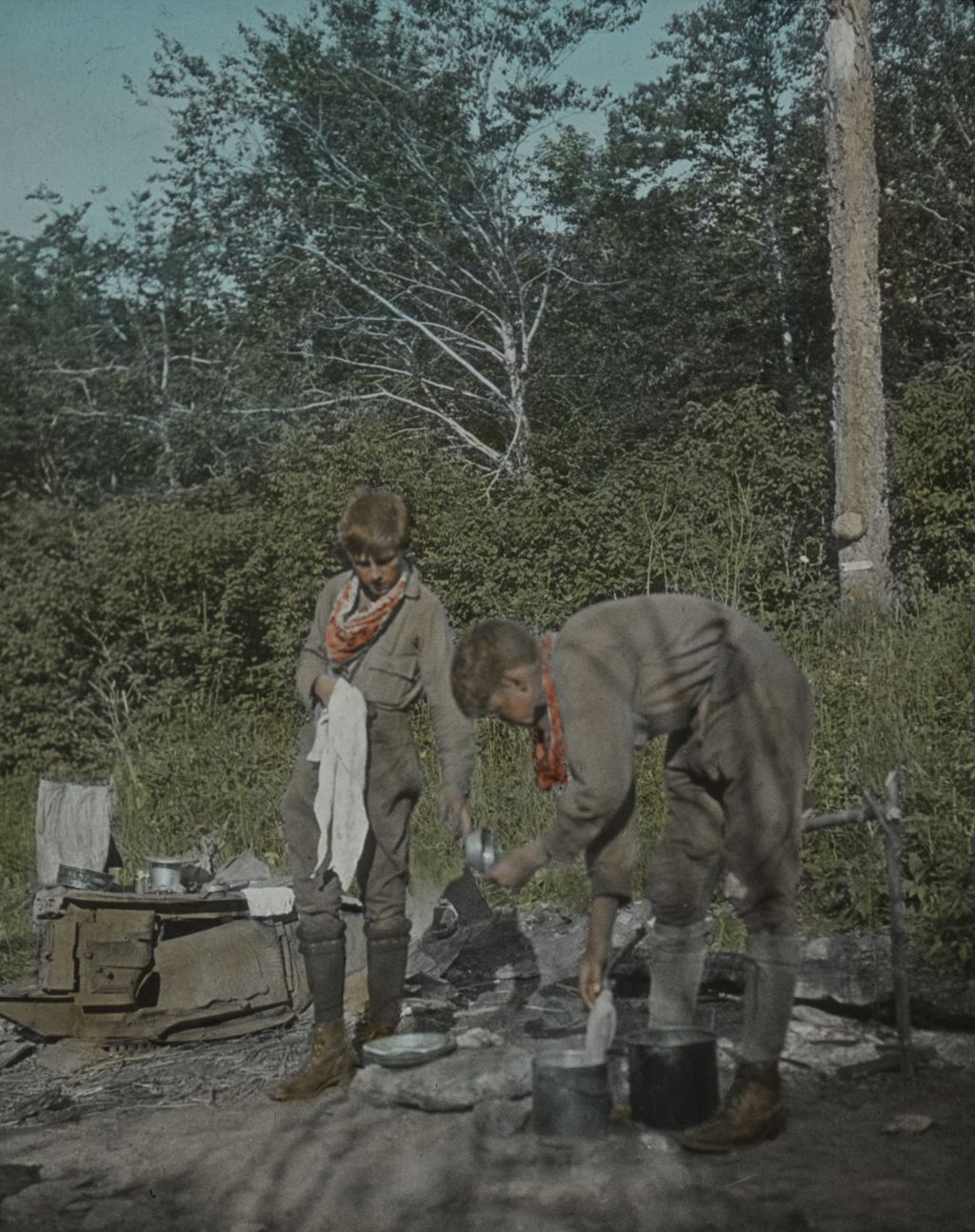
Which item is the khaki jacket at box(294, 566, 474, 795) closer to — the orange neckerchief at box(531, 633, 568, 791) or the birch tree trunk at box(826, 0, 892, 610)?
the orange neckerchief at box(531, 633, 568, 791)

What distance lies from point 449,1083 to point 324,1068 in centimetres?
50

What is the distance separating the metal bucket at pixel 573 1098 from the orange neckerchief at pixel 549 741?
759 millimetres

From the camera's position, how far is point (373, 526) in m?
5.24

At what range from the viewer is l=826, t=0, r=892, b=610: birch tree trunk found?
1300 centimetres

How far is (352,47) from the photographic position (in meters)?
17.5

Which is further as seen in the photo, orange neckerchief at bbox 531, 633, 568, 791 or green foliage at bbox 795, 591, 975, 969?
green foliage at bbox 795, 591, 975, 969

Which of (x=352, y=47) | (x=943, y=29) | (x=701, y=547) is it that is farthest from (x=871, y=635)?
(x=352, y=47)

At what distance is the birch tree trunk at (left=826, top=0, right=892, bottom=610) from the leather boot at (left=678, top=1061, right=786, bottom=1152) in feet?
30.2

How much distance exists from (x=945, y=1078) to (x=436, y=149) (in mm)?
14247

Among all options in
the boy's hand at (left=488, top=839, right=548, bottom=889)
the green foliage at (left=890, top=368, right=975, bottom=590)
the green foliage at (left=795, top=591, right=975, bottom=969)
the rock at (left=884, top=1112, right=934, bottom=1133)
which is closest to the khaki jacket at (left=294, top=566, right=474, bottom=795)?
the boy's hand at (left=488, top=839, right=548, bottom=889)

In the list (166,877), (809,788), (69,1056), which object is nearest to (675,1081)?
(69,1056)

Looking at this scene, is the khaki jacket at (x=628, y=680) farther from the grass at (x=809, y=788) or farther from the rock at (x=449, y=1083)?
the grass at (x=809, y=788)

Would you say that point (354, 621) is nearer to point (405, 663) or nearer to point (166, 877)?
point (405, 663)

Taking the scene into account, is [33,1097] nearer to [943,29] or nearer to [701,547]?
[701,547]
